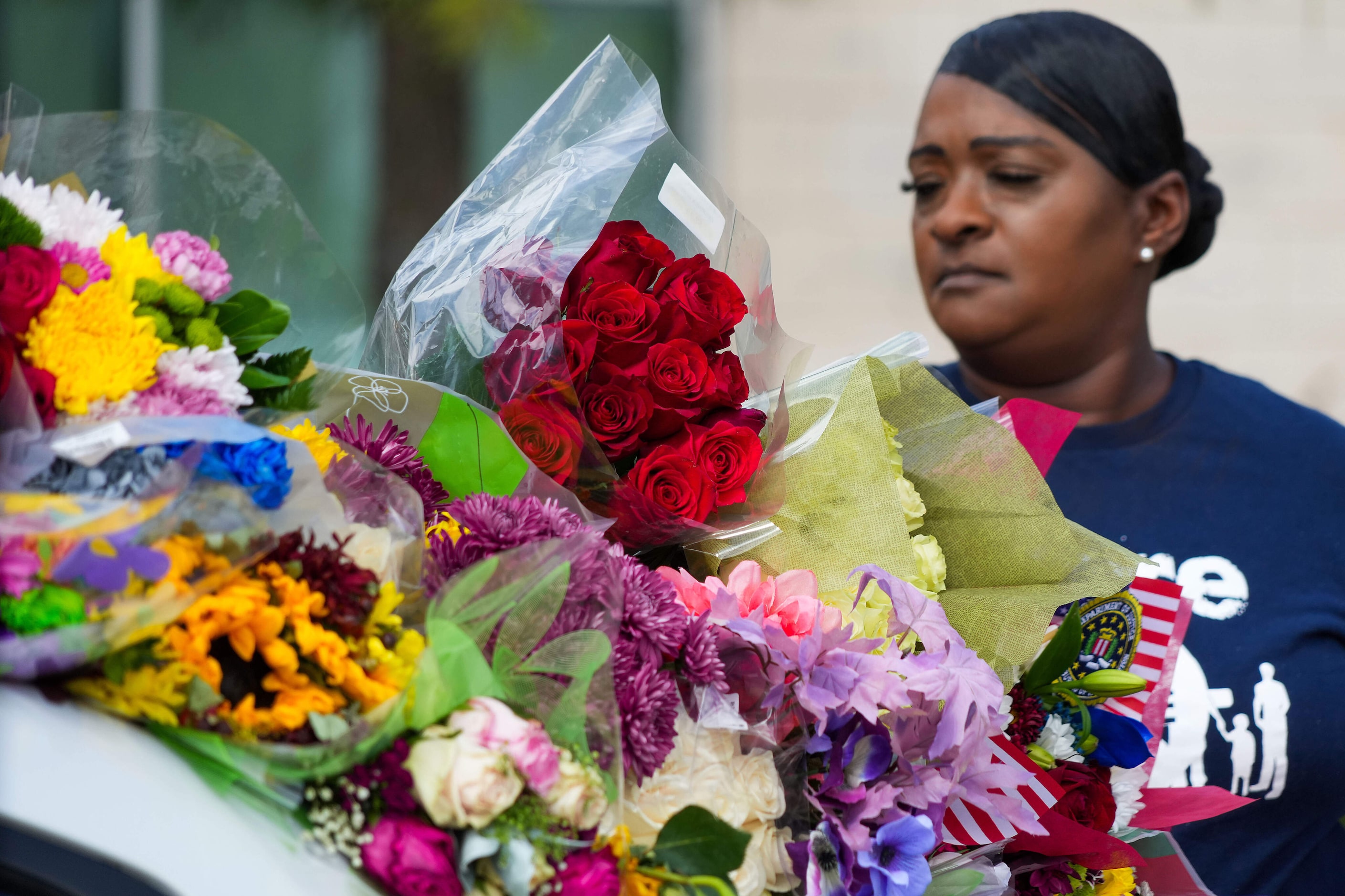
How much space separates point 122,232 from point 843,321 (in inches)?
164

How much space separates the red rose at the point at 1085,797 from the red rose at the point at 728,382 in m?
0.45

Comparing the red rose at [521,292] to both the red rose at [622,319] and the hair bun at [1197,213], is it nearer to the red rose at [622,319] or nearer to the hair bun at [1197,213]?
the red rose at [622,319]

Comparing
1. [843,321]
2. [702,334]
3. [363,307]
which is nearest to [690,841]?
[702,334]

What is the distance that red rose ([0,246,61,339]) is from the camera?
2.56 ft

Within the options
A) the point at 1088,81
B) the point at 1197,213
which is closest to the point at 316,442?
the point at 1088,81

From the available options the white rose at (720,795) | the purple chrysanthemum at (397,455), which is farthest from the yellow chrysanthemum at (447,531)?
the white rose at (720,795)

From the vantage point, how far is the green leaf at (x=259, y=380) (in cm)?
89

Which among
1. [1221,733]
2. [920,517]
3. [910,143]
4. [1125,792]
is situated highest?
[910,143]

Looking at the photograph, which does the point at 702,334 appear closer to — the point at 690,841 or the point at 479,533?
the point at 479,533

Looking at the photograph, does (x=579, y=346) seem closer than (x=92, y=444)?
No

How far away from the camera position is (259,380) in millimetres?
894

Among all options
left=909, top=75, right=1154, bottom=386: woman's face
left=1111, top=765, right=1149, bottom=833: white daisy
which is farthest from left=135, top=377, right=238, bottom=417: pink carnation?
left=909, top=75, right=1154, bottom=386: woman's face

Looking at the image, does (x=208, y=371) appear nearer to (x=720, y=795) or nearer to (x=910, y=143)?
(x=720, y=795)

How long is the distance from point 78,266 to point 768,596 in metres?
0.57
